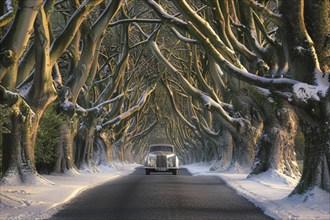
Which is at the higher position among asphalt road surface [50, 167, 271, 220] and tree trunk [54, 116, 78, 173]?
tree trunk [54, 116, 78, 173]

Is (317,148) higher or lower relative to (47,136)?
lower

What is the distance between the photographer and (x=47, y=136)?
22141 mm

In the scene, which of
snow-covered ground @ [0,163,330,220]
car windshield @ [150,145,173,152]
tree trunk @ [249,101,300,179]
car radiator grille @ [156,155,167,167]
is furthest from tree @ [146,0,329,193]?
car windshield @ [150,145,173,152]

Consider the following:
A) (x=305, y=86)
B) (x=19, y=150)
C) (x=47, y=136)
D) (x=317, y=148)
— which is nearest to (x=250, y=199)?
(x=317, y=148)

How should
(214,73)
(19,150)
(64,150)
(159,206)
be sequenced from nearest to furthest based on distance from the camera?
(159,206), (19,150), (64,150), (214,73)

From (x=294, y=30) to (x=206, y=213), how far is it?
518 centimetres

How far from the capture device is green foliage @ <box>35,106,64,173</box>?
21.2m

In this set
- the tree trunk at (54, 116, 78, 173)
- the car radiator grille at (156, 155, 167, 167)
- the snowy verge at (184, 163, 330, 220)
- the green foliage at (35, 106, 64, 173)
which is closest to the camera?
the snowy verge at (184, 163, 330, 220)

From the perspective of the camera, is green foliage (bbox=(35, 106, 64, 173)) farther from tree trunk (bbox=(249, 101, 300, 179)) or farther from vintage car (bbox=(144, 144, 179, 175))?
vintage car (bbox=(144, 144, 179, 175))

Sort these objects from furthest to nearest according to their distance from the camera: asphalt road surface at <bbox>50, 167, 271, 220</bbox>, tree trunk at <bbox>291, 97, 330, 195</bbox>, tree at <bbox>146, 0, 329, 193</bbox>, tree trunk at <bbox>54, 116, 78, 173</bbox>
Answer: tree trunk at <bbox>54, 116, 78, 173</bbox> < tree at <bbox>146, 0, 329, 193</bbox> < tree trunk at <bbox>291, 97, 330, 195</bbox> < asphalt road surface at <bbox>50, 167, 271, 220</bbox>

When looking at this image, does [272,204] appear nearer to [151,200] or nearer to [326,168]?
[326,168]

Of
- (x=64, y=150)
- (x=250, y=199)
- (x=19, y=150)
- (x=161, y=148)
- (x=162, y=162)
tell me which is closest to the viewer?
(x=250, y=199)

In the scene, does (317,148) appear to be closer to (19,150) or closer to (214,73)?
(19,150)

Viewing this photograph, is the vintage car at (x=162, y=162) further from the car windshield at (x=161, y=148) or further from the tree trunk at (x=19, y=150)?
the tree trunk at (x=19, y=150)
